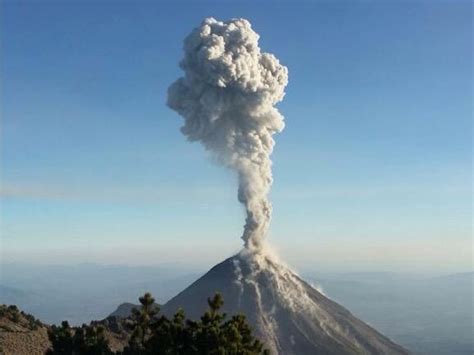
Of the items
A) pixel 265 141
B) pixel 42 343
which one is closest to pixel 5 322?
pixel 42 343

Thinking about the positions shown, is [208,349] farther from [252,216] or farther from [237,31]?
[237,31]

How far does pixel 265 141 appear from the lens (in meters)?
116

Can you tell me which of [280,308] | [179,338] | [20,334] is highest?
[280,308]

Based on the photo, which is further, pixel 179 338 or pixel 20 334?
pixel 20 334

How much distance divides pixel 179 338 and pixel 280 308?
75975mm

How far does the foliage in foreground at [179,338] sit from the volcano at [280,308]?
59.3 meters

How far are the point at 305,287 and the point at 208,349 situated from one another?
302ft

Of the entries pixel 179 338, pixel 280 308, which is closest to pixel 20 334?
pixel 179 338

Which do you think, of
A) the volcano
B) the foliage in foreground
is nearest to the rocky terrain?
the foliage in foreground

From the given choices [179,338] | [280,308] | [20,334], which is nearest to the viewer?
[179,338]

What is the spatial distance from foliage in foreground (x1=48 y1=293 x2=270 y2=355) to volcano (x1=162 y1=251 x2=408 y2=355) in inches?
2333

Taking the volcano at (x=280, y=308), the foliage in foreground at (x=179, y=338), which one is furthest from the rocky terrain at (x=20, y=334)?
the volcano at (x=280, y=308)

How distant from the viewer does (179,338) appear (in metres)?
42.8

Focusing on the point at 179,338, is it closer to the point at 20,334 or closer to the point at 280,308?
the point at 20,334
